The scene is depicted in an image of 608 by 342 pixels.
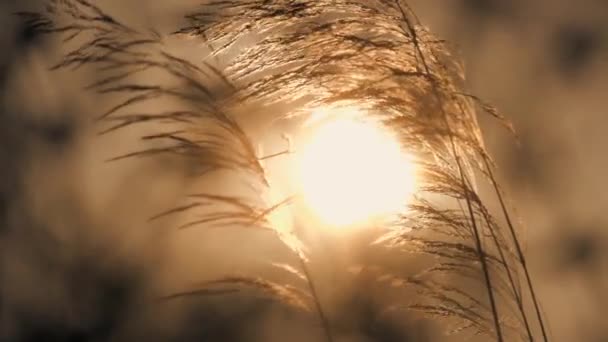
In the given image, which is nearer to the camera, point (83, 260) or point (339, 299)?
point (339, 299)

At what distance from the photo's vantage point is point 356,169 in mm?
2248

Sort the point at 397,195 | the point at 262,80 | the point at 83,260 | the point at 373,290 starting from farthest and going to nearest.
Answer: the point at 83,260 < the point at 373,290 < the point at 397,195 < the point at 262,80

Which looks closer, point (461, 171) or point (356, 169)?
point (461, 171)

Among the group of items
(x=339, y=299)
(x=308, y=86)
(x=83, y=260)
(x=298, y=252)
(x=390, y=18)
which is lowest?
(x=83, y=260)

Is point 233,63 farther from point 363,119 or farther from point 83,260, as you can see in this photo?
point 83,260

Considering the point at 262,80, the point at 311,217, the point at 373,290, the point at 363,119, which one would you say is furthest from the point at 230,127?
the point at 373,290

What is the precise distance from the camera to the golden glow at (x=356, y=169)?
212cm

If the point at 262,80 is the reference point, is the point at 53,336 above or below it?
below

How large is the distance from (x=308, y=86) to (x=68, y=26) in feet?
1.74

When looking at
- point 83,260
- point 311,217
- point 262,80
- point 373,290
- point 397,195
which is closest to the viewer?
point 262,80

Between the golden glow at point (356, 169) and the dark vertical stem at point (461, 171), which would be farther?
the golden glow at point (356, 169)

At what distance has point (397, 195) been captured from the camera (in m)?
2.20

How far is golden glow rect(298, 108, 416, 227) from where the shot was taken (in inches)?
83.7

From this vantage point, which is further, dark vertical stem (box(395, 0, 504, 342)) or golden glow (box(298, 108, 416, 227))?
golden glow (box(298, 108, 416, 227))
